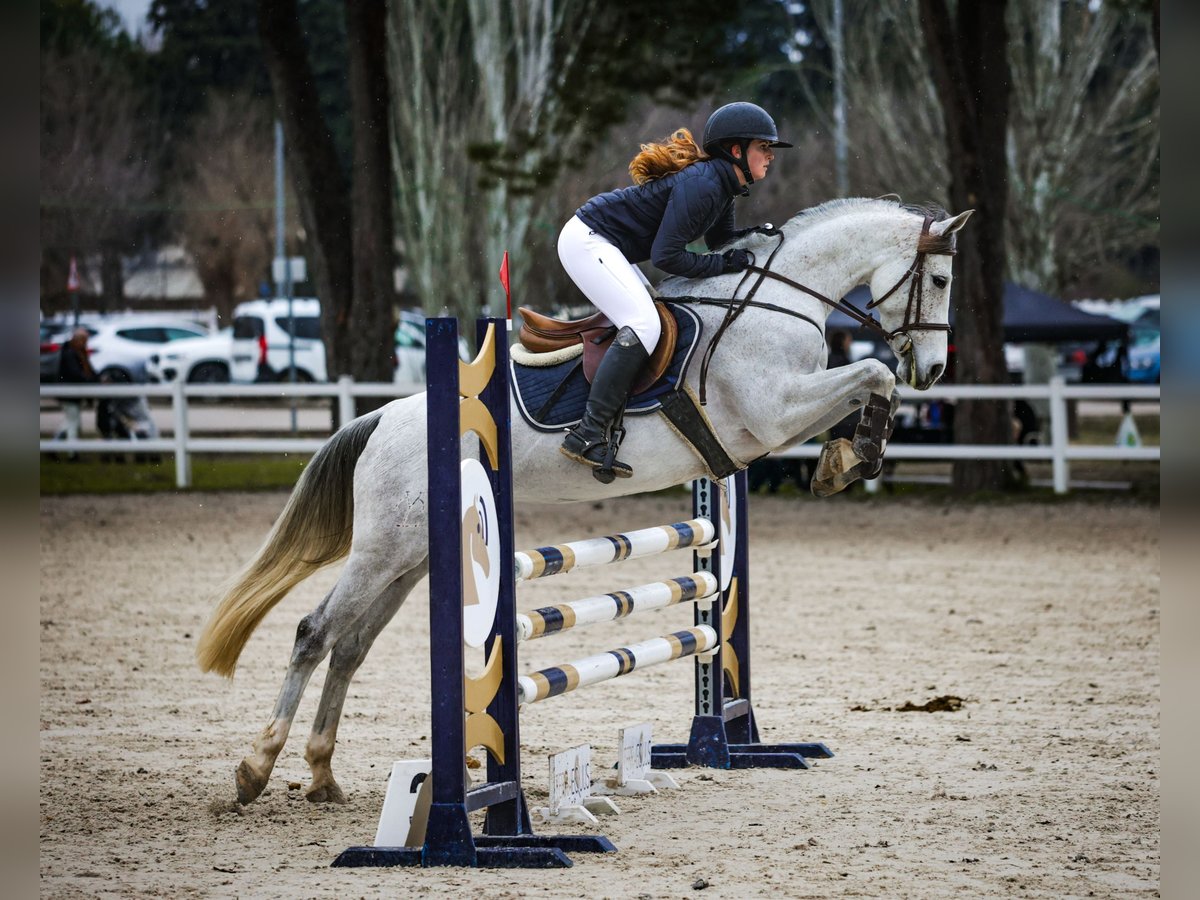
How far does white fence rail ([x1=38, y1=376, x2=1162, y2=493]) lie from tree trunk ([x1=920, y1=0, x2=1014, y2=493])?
0.31m

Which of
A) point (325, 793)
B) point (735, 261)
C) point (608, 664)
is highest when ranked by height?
point (735, 261)

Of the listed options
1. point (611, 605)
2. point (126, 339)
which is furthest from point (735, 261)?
point (126, 339)

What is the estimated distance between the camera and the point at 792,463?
16438 mm

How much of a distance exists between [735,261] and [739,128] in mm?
450

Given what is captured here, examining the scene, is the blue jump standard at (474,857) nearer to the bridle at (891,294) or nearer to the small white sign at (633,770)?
the small white sign at (633,770)

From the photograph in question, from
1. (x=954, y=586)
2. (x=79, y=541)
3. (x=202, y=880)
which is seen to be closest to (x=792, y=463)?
(x=954, y=586)

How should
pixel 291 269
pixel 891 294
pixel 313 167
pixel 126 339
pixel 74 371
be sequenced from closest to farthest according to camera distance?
pixel 891 294 < pixel 313 167 < pixel 74 371 < pixel 291 269 < pixel 126 339

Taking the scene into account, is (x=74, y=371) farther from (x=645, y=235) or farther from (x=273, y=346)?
(x=645, y=235)

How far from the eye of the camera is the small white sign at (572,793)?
4453 mm

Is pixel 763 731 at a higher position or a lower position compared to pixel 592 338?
lower

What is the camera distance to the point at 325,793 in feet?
15.9

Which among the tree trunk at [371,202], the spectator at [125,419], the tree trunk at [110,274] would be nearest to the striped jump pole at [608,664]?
the tree trunk at [371,202]

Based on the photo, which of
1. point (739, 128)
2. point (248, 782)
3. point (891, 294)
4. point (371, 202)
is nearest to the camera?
point (739, 128)

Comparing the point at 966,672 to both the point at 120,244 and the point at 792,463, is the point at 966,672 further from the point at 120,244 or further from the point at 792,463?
the point at 120,244
